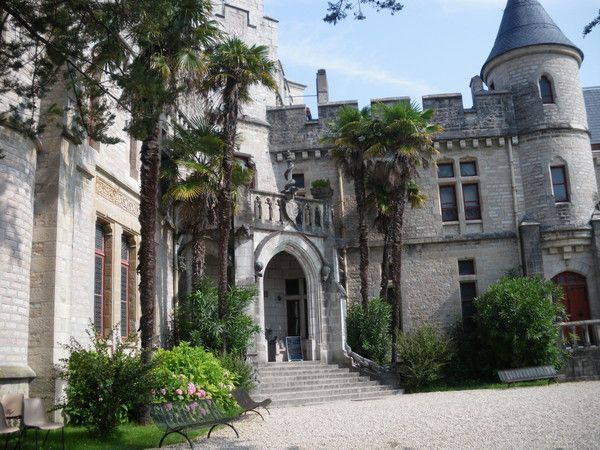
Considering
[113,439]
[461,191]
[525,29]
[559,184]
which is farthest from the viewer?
[525,29]

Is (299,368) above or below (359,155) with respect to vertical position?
below

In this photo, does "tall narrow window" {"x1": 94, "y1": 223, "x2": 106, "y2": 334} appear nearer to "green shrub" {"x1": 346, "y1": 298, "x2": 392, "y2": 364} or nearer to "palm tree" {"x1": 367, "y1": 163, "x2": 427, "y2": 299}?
"green shrub" {"x1": 346, "y1": 298, "x2": 392, "y2": 364}

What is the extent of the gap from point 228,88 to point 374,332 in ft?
28.2

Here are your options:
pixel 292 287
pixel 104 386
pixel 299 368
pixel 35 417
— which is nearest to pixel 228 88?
pixel 299 368

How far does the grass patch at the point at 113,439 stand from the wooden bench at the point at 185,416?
1.01 feet

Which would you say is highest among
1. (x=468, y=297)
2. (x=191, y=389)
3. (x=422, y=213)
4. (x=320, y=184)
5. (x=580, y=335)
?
(x=320, y=184)

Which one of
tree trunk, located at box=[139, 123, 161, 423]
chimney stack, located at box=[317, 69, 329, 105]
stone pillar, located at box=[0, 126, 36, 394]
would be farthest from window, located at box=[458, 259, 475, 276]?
stone pillar, located at box=[0, 126, 36, 394]

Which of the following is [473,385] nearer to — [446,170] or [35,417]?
[446,170]

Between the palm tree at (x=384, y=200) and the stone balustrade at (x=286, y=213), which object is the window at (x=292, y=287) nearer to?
the stone balustrade at (x=286, y=213)

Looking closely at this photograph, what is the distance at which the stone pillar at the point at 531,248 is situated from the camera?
21.2 m

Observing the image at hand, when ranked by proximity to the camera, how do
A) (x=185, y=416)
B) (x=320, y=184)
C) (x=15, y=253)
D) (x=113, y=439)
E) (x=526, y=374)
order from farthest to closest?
(x=320, y=184)
(x=526, y=374)
(x=15, y=253)
(x=113, y=439)
(x=185, y=416)

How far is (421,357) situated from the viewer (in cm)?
1795

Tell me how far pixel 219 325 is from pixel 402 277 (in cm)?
876

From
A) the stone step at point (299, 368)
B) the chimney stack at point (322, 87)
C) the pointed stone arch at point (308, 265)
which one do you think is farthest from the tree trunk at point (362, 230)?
the chimney stack at point (322, 87)
